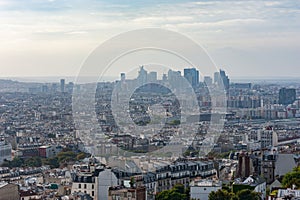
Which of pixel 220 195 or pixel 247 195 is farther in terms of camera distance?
pixel 247 195

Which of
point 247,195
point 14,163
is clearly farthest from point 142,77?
point 247,195

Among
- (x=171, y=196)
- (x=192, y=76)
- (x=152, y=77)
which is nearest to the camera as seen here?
(x=171, y=196)

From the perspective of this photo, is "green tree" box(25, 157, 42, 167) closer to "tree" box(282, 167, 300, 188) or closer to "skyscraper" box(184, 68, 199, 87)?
"skyscraper" box(184, 68, 199, 87)

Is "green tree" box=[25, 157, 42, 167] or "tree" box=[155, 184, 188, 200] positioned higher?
"tree" box=[155, 184, 188, 200]

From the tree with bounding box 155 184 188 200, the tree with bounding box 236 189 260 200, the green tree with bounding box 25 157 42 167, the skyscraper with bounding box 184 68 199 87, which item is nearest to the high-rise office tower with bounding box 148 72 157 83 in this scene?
the skyscraper with bounding box 184 68 199 87

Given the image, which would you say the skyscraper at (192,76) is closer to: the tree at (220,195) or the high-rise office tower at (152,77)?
the high-rise office tower at (152,77)

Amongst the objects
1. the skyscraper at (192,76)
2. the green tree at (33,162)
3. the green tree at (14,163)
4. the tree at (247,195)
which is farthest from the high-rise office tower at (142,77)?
the tree at (247,195)

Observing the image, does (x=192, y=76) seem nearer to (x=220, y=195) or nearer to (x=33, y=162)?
(x=33, y=162)

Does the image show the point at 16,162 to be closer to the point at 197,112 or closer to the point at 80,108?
the point at 80,108

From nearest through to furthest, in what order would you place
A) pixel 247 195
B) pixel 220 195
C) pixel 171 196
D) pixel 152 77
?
pixel 220 195 → pixel 247 195 → pixel 171 196 → pixel 152 77
